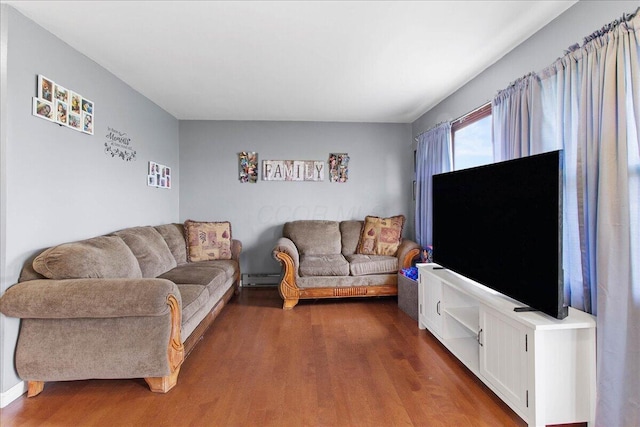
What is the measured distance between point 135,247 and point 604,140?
3.43m

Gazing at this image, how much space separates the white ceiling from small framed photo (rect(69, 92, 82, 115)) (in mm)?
384

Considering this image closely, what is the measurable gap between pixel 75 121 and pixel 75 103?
14 centimetres

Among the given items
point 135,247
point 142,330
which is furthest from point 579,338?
point 135,247

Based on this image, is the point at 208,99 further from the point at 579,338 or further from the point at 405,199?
the point at 579,338

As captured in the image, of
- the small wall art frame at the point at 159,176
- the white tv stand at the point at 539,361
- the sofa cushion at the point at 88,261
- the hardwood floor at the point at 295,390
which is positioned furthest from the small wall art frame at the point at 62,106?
the white tv stand at the point at 539,361

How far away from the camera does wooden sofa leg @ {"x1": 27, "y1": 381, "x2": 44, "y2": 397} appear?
1937 mm

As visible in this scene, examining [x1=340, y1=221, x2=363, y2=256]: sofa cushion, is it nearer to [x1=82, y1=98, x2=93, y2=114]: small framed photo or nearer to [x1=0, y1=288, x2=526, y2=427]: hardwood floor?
[x1=0, y1=288, x2=526, y2=427]: hardwood floor

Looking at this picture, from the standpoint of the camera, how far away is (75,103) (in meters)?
2.44

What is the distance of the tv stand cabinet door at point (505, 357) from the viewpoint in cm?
163

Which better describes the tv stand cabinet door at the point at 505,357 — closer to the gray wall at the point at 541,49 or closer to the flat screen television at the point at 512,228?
the flat screen television at the point at 512,228

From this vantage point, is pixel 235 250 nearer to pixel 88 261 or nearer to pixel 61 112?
pixel 88 261

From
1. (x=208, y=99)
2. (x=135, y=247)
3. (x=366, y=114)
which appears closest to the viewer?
(x=135, y=247)

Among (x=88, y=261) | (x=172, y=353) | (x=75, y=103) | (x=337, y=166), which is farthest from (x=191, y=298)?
(x=337, y=166)

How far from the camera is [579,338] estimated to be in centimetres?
160
